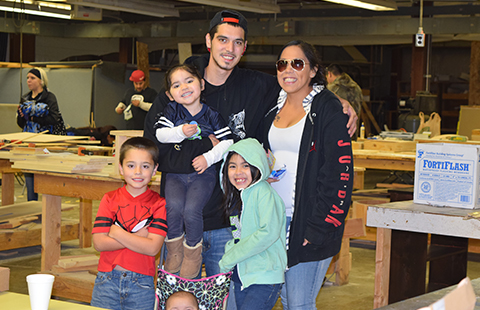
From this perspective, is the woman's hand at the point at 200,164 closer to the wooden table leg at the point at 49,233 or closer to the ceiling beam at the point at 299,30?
the wooden table leg at the point at 49,233

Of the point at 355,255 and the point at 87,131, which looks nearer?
the point at 355,255

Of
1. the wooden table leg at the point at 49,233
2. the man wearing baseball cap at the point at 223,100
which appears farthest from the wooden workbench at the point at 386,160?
the man wearing baseball cap at the point at 223,100

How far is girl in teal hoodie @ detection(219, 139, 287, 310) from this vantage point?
232cm

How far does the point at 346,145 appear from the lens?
233 centimetres

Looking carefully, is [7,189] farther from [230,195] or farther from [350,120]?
[350,120]

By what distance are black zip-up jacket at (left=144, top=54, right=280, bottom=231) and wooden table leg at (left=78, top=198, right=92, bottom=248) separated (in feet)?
10.7

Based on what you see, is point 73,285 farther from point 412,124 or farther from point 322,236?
point 412,124

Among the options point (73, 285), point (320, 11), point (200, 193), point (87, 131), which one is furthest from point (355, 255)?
point (320, 11)

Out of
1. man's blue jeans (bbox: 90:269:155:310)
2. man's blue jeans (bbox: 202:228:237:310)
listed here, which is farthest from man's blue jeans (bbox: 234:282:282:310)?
man's blue jeans (bbox: 90:269:155:310)

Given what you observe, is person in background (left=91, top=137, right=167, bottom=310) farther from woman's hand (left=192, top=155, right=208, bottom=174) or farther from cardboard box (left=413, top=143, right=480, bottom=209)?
cardboard box (left=413, top=143, right=480, bottom=209)

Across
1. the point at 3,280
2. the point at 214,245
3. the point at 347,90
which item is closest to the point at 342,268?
the point at 214,245

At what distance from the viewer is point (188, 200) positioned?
255cm

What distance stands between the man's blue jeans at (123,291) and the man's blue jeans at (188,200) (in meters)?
0.25

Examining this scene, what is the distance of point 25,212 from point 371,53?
12.9m
